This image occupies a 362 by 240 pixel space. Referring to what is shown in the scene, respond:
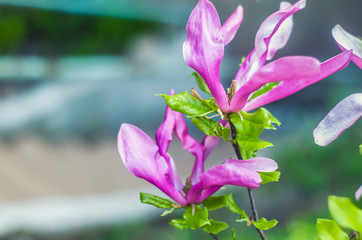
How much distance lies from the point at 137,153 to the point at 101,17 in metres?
3.65

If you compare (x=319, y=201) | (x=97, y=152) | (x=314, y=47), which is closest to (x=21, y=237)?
(x=97, y=152)

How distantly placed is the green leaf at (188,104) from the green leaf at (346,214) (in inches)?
3.9

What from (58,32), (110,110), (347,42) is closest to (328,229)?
(347,42)

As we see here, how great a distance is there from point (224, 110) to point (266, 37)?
6 cm

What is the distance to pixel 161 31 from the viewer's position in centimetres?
425

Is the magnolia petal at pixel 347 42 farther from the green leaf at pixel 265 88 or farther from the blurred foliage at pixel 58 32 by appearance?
the blurred foliage at pixel 58 32

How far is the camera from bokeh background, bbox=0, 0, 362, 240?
8.17 feet

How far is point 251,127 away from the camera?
1.05ft

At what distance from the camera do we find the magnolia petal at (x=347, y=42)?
0.99 ft

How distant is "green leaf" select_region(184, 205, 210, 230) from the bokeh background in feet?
6.18

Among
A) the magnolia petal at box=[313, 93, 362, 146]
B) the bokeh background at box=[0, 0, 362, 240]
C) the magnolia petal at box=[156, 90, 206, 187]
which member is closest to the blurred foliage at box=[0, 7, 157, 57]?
the bokeh background at box=[0, 0, 362, 240]

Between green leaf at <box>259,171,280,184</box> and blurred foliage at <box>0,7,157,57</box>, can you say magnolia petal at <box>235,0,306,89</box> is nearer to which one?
green leaf at <box>259,171,280,184</box>

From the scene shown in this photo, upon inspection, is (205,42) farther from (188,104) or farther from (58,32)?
(58,32)

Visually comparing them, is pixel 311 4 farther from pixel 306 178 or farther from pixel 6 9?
pixel 6 9
